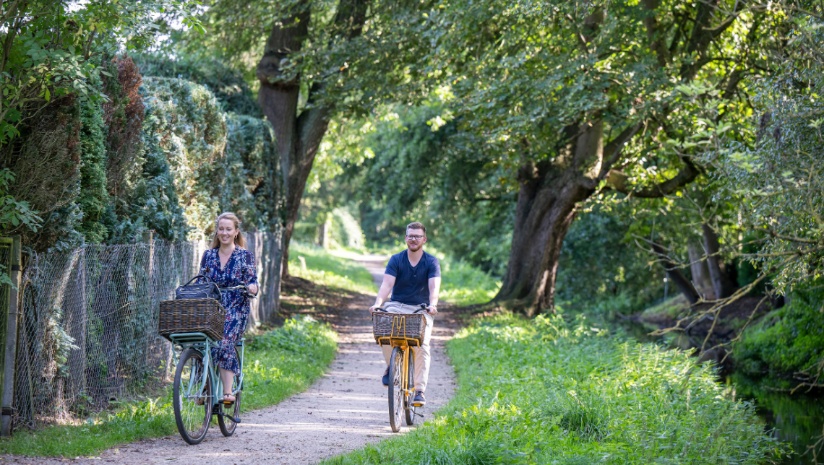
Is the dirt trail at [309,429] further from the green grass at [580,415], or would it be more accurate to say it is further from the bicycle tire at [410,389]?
the green grass at [580,415]

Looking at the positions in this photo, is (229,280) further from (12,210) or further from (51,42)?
(51,42)

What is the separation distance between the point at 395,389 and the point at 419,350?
64 cm

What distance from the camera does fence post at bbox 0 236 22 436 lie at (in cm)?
752

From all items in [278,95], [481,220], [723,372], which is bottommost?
[723,372]

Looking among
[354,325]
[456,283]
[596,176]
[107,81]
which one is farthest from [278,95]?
[456,283]

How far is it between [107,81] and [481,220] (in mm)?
25052

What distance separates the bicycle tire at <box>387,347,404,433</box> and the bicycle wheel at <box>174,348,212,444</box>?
1678 millimetres

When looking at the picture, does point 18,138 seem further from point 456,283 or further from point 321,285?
point 456,283

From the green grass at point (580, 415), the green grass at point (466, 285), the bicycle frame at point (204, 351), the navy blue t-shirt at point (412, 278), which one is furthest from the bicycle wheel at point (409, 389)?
the green grass at point (466, 285)

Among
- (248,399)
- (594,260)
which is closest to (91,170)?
(248,399)

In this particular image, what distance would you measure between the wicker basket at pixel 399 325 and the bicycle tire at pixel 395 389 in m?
0.20

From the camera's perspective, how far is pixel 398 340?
8734 millimetres

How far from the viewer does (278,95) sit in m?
21.5

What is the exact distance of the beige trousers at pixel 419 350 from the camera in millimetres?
8945
